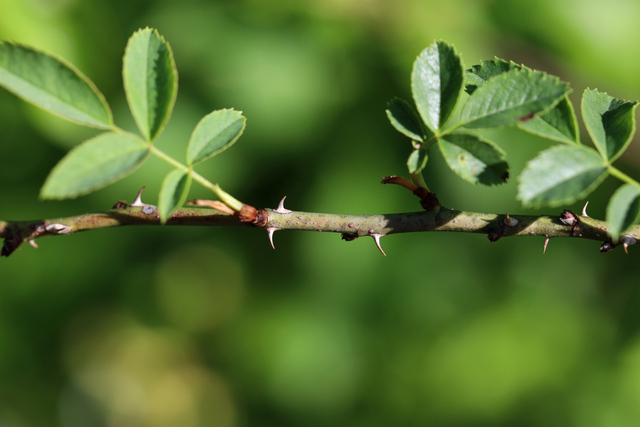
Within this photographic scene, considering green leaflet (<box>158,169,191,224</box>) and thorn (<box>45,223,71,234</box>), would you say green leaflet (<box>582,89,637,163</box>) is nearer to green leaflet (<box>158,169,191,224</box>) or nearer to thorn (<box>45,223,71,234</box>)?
green leaflet (<box>158,169,191,224</box>)

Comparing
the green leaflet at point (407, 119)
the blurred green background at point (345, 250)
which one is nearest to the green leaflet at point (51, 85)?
the green leaflet at point (407, 119)

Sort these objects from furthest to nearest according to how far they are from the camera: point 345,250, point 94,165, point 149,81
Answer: point 345,250 < point 149,81 < point 94,165

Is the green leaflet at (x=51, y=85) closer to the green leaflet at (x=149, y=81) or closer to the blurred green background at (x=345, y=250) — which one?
the green leaflet at (x=149, y=81)

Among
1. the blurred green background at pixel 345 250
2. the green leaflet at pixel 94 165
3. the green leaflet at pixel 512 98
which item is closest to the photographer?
the green leaflet at pixel 94 165

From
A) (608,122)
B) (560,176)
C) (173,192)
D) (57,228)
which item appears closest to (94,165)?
(173,192)

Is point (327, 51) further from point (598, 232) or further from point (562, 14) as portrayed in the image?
point (598, 232)

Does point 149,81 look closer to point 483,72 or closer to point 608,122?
point 483,72

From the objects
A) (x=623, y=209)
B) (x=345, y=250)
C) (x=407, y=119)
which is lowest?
(x=623, y=209)

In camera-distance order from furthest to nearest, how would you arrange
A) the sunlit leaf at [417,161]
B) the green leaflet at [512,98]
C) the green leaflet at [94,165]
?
the sunlit leaf at [417,161] < the green leaflet at [512,98] < the green leaflet at [94,165]
